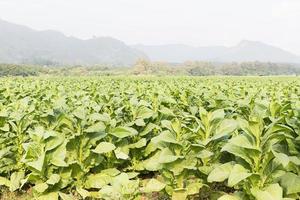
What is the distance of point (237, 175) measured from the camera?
3.71 metres

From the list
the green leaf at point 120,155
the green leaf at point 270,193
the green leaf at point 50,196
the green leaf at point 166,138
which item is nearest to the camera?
the green leaf at point 270,193

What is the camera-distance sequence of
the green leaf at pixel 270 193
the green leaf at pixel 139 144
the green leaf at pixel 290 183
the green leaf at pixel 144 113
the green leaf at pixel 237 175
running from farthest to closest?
the green leaf at pixel 144 113 < the green leaf at pixel 139 144 < the green leaf at pixel 290 183 < the green leaf at pixel 237 175 < the green leaf at pixel 270 193

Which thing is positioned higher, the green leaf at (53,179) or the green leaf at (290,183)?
the green leaf at (290,183)

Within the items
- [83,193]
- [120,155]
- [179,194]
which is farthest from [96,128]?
[179,194]

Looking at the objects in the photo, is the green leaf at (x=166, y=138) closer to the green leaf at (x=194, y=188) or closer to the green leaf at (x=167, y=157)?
the green leaf at (x=167, y=157)

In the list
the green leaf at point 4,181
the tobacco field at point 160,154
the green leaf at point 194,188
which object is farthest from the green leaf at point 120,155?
the green leaf at point 4,181

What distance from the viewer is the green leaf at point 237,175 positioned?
3619 millimetres

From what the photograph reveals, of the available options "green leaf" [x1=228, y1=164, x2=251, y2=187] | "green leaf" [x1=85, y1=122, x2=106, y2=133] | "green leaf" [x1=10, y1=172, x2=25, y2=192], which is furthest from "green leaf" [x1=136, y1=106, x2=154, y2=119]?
"green leaf" [x1=228, y1=164, x2=251, y2=187]

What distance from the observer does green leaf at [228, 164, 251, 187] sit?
3.62 metres

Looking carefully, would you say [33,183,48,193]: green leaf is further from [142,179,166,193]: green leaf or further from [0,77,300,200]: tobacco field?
[142,179,166,193]: green leaf

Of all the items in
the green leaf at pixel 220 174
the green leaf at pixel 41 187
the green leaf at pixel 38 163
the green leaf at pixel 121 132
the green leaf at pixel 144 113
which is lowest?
the green leaf at pixel 41 187

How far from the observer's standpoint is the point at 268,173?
3973mm

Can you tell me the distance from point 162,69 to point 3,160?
346 ft

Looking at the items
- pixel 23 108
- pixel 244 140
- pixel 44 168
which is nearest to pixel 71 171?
pixel 44 168
